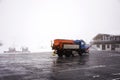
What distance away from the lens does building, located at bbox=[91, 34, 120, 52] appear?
56806 millimetres

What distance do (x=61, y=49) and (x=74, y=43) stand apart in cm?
341

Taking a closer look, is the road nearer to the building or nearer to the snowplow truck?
the snowplow truck

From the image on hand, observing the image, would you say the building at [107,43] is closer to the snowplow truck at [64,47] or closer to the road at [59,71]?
the snowplow truck at [64,47]

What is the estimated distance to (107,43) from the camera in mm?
57938

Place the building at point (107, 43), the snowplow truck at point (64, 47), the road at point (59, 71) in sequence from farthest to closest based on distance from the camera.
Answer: the building at point (107, 43), the snowplow truck at point (64, 47), the road at point (59, 71)

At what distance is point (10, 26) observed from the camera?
173 metres

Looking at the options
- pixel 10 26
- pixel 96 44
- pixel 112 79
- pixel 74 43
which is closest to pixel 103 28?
pixel 10 26

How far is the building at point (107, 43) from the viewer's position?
5681 cm

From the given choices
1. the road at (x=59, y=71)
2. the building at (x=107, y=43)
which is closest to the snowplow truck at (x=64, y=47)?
the road at (x=59, y=71)

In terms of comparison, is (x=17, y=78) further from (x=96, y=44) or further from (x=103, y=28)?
(x=103, y=28)

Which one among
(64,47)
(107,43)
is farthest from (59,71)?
(107,43)

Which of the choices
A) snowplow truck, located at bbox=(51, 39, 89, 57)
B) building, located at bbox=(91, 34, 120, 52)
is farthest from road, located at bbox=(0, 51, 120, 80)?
building, located at bbox=(91, 34, 120, 52)

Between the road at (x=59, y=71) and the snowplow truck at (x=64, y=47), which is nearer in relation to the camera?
the road at (x=59, y=71)

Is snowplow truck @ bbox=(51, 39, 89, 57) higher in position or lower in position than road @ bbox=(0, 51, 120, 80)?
higher
